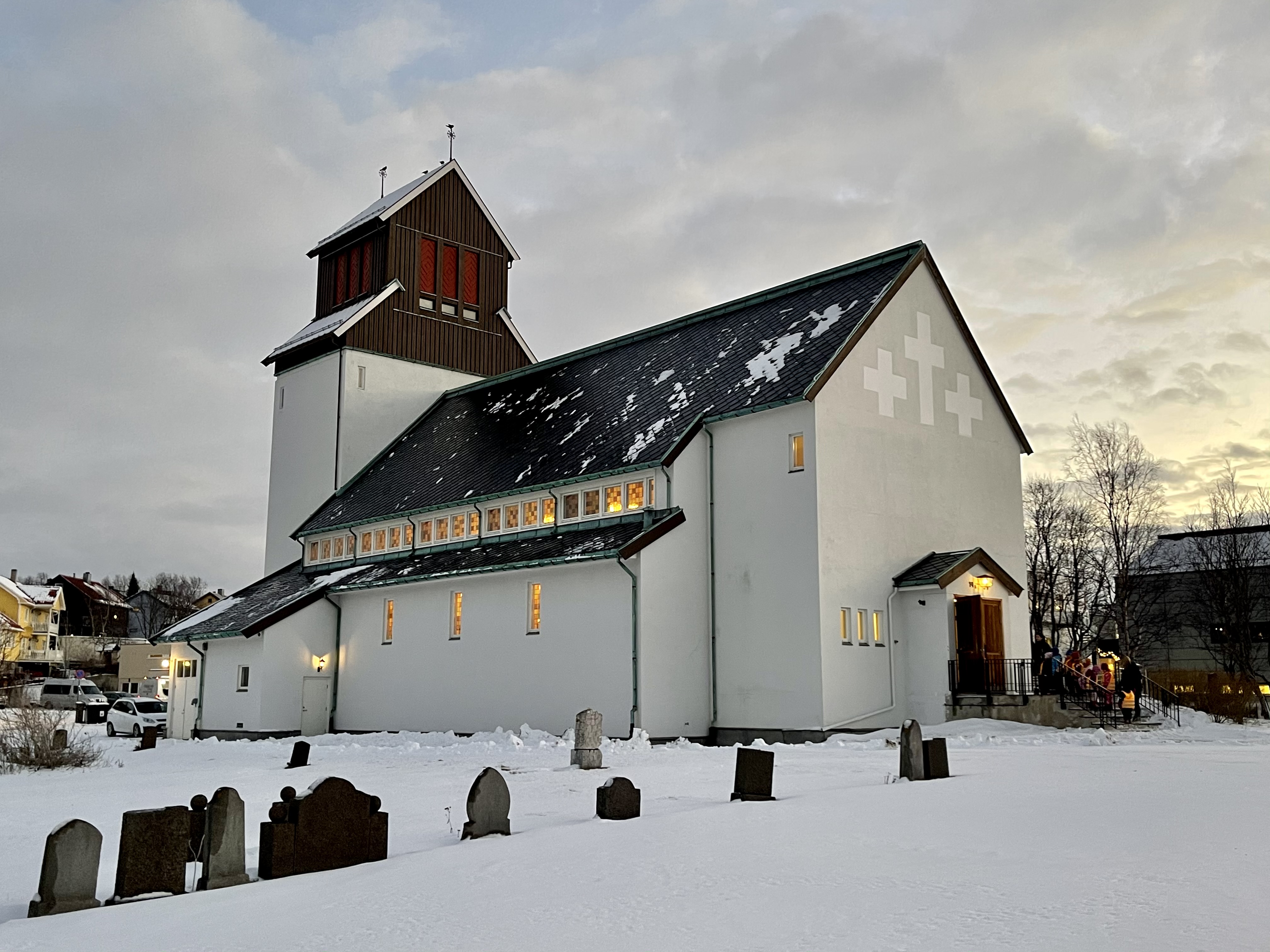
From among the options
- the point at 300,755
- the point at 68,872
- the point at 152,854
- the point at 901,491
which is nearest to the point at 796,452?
the point at 901,491

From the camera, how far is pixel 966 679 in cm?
2730

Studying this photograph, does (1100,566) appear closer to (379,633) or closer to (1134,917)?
(379,633)

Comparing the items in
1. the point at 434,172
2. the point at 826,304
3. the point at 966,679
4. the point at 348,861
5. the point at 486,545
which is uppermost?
the point at 434,172

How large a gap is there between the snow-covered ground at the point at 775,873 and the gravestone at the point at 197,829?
2.04ft

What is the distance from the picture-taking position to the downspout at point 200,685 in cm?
3769

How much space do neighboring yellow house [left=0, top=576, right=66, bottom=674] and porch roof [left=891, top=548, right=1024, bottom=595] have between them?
273ft

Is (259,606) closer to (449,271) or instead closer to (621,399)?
(621,399)

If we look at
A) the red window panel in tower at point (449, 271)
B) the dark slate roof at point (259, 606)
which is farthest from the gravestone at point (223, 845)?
the red window panel in tower at point (449, 271)

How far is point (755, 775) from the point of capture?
14.1 metres

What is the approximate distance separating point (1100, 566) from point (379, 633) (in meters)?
35.5

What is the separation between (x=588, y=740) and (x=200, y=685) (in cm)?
2254

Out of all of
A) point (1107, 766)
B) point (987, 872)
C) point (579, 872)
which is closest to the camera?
point (987, 872)

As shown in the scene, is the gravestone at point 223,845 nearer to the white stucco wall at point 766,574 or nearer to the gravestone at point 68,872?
the gravestone at point 68,872

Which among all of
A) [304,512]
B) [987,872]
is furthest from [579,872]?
[304,512]
